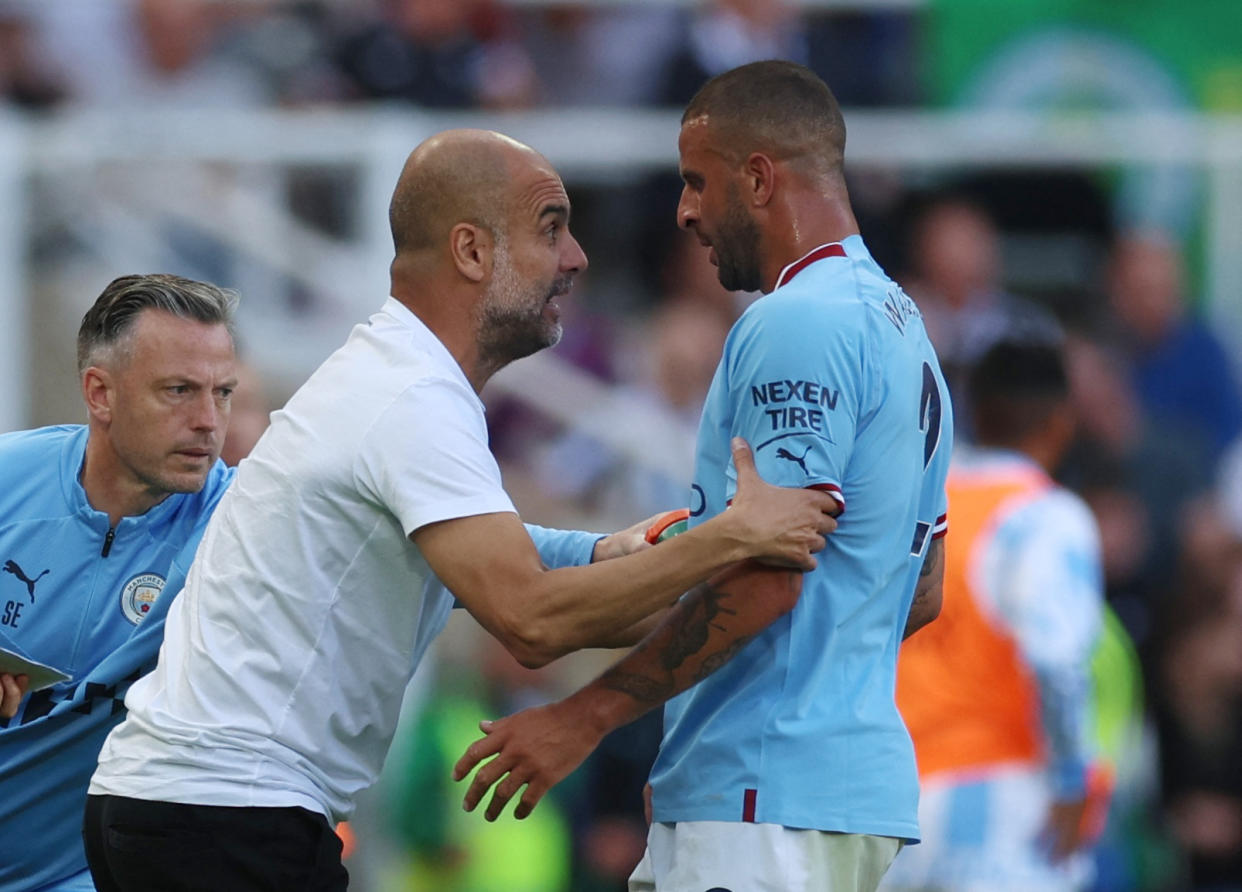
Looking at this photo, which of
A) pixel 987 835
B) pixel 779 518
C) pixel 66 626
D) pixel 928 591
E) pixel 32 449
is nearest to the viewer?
pixel 779 518

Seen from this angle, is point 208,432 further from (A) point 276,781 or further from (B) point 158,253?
(B) point 158,253

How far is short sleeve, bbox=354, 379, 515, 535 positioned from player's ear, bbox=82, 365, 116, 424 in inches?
39.6

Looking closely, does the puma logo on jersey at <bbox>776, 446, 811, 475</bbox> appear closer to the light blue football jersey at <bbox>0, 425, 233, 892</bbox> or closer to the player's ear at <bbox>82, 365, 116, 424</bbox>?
the light blue football jersey at <bbox>0, 425, 233, 892</bbox>

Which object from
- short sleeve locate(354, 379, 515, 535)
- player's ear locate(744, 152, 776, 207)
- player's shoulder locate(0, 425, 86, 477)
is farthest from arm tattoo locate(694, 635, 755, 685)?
player's shoulder locate(0, 425, 86, 477)

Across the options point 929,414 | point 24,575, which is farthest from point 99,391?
point 929,414

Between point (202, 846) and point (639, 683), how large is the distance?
0.90 meters

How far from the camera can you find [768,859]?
3.63 meters

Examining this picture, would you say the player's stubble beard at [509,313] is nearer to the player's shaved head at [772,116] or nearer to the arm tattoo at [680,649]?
the player's shaved head at [772,116]

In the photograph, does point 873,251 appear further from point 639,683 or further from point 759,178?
point 639,683

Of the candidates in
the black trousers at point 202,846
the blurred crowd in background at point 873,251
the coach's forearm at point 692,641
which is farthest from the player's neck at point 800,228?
the blurred crowd in background at point 873,251

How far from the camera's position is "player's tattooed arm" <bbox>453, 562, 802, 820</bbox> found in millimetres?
3615

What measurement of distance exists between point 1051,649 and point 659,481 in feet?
10.4

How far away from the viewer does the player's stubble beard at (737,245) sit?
3.90 metres

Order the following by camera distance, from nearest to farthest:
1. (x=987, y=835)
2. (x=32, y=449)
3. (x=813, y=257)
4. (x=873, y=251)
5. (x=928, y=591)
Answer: (x=813, y=257), (x=928, y=591), (x=32, y=449), (x=987, y=835), (x=873, y=251)
